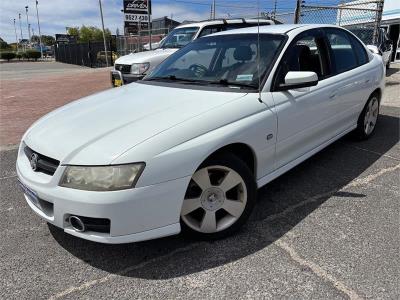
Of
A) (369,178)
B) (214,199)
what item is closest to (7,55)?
(369,178)

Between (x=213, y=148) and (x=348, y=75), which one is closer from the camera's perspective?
(x=213, y=148)

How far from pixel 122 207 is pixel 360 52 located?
4.05 m

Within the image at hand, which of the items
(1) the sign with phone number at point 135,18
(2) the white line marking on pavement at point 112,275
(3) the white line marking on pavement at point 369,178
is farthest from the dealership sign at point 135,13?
(2) the white line marking on pavement at point 112,275

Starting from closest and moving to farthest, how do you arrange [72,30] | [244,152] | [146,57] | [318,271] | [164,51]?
[318,271] → [244,152] → [146,57] → [164,51] → [72,30]

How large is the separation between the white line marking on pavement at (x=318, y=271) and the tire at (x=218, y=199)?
1.26ft

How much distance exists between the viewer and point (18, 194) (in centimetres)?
411

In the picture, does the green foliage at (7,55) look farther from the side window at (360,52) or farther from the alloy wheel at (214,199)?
the alloy wheel at (214,199)

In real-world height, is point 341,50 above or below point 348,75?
above

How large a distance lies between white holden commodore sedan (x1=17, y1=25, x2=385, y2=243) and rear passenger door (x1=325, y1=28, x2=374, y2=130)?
0.12ft

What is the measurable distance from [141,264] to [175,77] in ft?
6.27

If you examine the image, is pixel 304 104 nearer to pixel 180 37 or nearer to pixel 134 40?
pixel 180 37

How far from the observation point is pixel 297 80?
3311mm

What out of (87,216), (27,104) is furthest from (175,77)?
(27,104)

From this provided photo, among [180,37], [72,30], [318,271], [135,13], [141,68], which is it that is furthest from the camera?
[72,30]
